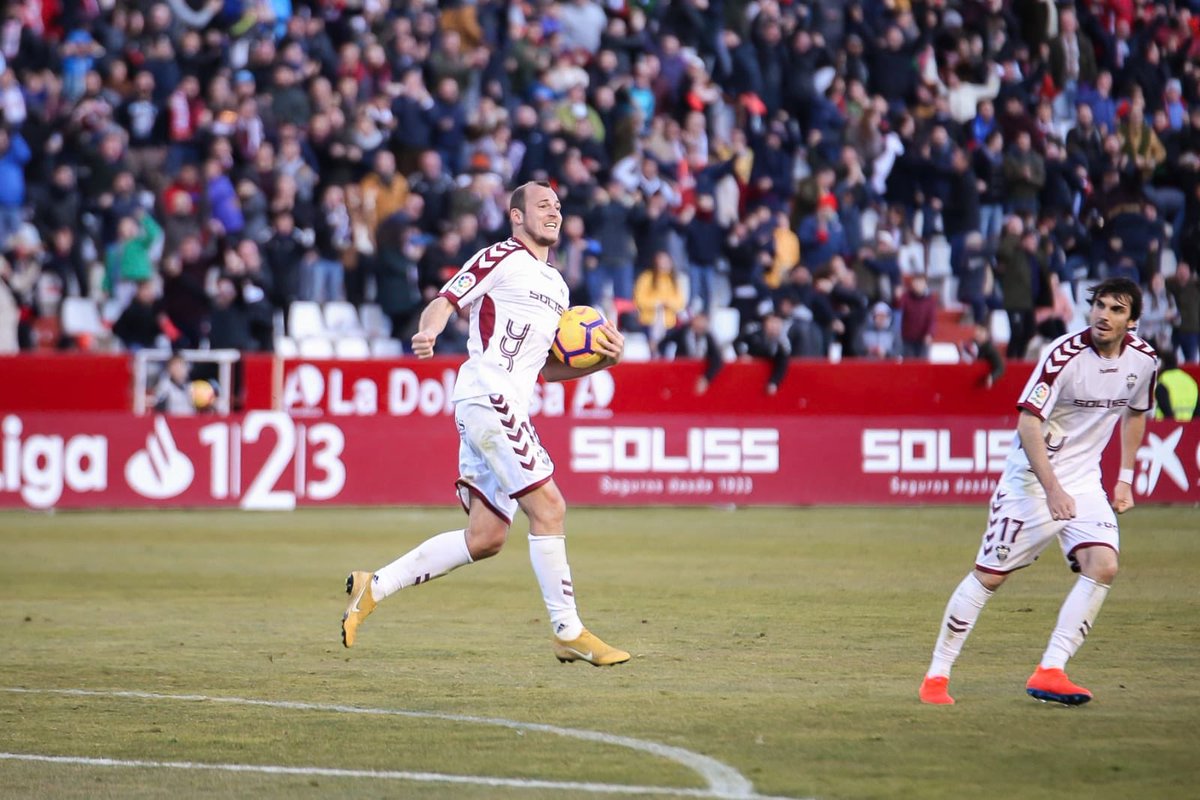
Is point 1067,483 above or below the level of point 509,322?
below

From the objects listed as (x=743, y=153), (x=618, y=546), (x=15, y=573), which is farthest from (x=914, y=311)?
(x=15, y=573)

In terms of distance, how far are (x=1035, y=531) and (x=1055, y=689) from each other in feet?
2.46

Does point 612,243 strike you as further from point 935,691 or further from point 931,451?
point 935,691

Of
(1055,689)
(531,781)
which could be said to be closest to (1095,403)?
(1055,689)

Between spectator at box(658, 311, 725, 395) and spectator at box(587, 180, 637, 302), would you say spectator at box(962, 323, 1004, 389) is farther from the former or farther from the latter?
spectator at box(587, 180, 637, 302)

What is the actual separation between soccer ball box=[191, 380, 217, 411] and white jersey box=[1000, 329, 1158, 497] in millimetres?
14459

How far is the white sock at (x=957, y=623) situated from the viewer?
340 inches

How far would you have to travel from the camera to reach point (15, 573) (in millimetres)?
15383

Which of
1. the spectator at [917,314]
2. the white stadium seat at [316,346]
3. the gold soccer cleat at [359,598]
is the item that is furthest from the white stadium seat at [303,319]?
the gold soccer cleat at [359,598]

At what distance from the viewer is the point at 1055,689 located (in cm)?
848

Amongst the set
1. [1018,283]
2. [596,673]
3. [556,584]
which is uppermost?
[1018,283]

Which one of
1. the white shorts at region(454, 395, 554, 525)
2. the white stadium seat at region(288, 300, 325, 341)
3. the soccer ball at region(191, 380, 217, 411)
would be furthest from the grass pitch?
the white stadium seat at region(288, 300, 325, 341)

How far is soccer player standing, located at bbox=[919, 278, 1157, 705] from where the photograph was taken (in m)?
8.67

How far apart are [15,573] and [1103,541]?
964 centimetres
